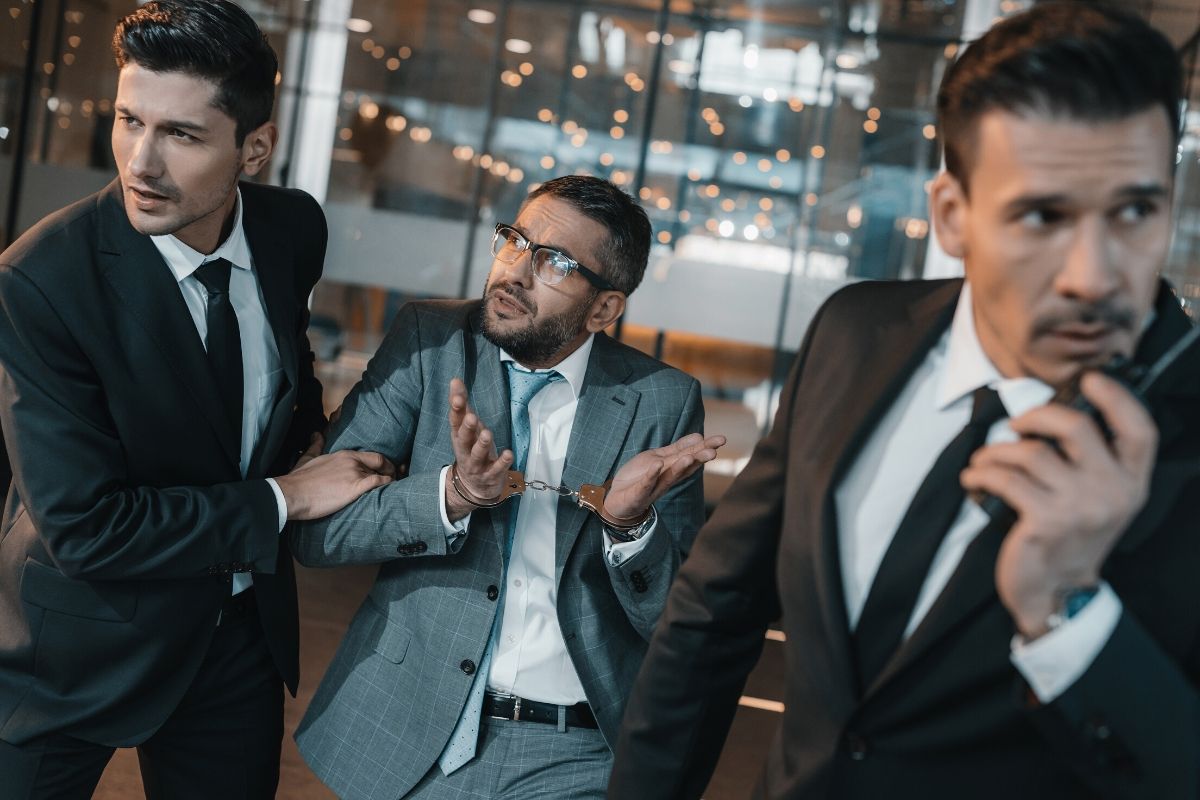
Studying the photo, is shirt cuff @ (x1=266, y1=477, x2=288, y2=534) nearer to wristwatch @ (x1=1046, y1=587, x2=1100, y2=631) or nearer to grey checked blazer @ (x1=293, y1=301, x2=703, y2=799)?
grey checked blazer @ (x1=293, y1=301, x2=703, y2=799)

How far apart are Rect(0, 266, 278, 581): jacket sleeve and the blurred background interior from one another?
7.73m

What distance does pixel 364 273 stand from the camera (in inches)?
393

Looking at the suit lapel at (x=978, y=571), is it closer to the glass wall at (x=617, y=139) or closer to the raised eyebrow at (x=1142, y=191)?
the raised eyebrow at (x=1142, y=191)

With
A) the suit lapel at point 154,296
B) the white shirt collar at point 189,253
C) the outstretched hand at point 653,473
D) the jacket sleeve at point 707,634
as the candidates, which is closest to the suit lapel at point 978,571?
the jacket sleeve at point 707,634

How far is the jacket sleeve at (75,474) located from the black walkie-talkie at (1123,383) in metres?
1.38

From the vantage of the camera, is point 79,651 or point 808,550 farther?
point 79,651

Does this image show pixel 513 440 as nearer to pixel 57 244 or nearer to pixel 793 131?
pixel 57 244

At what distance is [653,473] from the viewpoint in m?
1.89

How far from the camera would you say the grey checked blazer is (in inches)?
78.9

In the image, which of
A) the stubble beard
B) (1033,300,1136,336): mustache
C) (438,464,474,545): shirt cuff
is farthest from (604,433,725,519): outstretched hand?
(1033,300,1136,336): mustache

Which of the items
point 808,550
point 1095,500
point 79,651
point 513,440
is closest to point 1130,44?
point 1095,500

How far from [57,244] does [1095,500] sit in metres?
1.65

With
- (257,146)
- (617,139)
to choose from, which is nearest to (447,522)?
(257,146)

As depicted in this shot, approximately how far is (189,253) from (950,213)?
4.74ft
